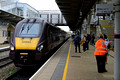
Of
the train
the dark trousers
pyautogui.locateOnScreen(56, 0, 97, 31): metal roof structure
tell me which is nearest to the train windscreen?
the train

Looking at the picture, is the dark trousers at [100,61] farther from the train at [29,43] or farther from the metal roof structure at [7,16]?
the metal roof structure at [7,16]

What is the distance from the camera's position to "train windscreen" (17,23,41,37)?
34.4 ft

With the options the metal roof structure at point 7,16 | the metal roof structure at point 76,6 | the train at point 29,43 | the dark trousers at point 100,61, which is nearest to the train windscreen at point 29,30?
the train at point 29,43

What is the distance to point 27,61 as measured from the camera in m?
9.31

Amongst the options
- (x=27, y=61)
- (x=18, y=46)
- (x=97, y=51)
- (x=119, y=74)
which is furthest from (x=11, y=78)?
(x=119, y=74)

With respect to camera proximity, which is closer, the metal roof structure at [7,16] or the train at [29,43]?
the train at [29,43]

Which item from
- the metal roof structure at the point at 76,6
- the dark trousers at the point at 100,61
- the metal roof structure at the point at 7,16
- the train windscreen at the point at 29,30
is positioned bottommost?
the dark trousers at the point at 100,61

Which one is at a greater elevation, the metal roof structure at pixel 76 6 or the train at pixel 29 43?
the metal roof structure at pixel 76 6

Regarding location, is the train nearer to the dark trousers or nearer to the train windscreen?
the train windscreen

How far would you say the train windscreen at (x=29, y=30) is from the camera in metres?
10.5

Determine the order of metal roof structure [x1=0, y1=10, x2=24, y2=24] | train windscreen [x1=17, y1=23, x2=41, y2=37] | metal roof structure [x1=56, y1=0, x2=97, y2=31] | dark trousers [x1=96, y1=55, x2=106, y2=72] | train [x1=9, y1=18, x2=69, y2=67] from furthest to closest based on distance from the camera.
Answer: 1. metal roof structure [x1=56, y1=0, x2=97, y2=31]
2. metal roof structure [x1=0, y1=10, x2=24, y2=24]
3. train windscreen [x1=17, y1=23, x2=41, y2=37]
4. train [x1=9, y1=18, x2=69, y2=67]
5. dark trousers [x1=96, y1=55, x2=106, y2=72]

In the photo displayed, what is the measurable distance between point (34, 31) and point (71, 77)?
15.3 ft

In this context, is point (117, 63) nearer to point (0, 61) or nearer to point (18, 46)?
point (18, 46)

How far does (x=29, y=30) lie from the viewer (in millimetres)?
10734
